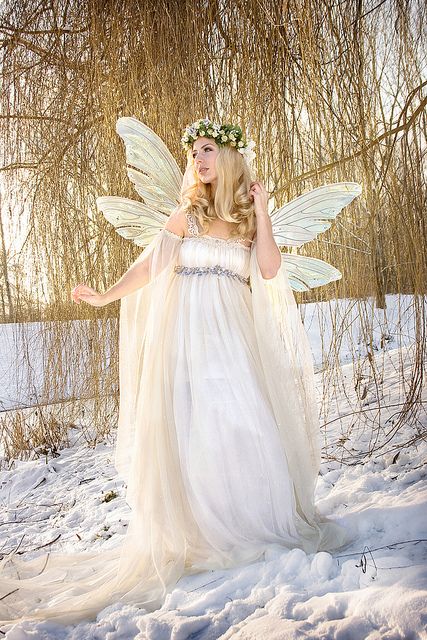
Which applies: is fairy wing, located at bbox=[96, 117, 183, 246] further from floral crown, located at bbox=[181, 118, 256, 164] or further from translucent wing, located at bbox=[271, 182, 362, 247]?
translucent wing, located at bbox=[271, 182, 362, 247]

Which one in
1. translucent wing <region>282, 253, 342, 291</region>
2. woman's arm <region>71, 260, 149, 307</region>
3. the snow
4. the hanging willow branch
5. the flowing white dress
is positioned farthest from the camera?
the hanging willow branch

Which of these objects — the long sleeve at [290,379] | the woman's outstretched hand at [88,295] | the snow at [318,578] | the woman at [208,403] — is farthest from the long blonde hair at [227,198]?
the snow at [318,578]

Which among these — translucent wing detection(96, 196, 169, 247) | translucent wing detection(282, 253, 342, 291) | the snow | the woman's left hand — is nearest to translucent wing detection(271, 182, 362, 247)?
translucent wing detection(282, 253, 342, 291)

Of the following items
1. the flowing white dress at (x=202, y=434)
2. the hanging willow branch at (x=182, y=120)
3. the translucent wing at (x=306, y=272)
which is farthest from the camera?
the hanging willow branch at (x=182, y=120)

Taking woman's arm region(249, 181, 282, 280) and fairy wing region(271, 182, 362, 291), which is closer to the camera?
woman's arm region(249, 181, 282, 280)

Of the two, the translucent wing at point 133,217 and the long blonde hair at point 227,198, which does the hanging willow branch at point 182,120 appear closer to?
the long blonde hair at point 227,198

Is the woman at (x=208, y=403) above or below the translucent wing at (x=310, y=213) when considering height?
below

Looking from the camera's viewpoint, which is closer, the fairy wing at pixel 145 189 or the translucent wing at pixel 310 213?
the translucent wing at pixel 310 213

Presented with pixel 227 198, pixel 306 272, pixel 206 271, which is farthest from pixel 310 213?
pixel 206 271

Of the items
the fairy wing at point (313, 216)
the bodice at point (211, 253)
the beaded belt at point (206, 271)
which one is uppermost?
the fairy wing at point (313, 216)

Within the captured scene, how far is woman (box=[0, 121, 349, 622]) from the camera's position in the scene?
1942mm

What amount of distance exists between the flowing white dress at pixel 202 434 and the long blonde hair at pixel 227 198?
0.07 metres

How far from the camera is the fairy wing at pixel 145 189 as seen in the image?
7.95 feet

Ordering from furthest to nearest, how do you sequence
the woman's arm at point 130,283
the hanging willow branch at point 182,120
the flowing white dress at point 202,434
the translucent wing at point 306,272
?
the hanging willow branch at point 182,120, the translucent wing at point 306,272, the woman's arm at point 130,283, the flowing white dress at point 202,434
